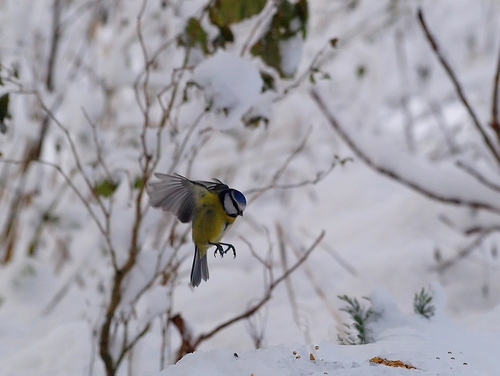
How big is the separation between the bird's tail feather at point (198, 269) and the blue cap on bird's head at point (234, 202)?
15cm

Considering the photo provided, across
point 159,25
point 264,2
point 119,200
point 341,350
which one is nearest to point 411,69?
point 159,25

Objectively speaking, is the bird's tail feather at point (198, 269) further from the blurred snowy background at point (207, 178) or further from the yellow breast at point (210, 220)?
the blurred snowy background at point (207, 178)

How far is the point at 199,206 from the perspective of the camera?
112 cm

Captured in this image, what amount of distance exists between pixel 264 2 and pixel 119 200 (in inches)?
44.4

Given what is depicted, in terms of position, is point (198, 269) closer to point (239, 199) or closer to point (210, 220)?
point (210, 220)

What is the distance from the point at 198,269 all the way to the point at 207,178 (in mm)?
1121

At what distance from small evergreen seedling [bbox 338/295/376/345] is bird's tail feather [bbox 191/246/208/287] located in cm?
27

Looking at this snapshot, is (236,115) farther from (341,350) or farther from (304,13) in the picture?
(341,350)

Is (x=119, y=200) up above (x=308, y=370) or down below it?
above

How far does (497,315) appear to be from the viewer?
142 centimetres

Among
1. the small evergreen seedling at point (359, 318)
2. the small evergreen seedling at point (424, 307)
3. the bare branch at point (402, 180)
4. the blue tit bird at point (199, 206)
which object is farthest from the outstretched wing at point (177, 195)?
the bare branch at point (402, 180)

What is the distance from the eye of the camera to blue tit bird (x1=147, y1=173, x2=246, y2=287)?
1049 mm

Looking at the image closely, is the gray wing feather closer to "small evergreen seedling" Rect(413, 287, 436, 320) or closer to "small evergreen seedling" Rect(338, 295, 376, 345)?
"small evergreen seedling" Rect(338, 295, 376, 345)

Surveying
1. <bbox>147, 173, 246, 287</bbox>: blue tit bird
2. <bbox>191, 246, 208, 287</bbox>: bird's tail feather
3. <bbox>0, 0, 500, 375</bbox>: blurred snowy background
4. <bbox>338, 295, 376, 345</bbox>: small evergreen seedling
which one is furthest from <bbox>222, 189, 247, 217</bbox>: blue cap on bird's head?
<bbox>0, 0, 500, 375</bbox>: blurred snowy background
